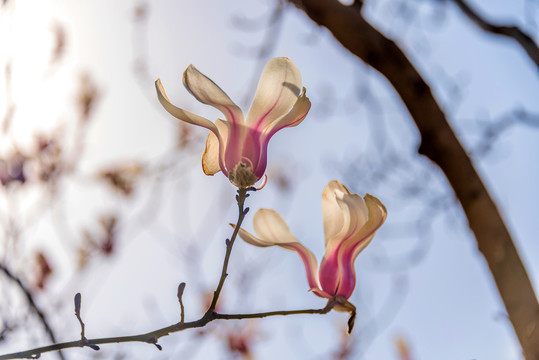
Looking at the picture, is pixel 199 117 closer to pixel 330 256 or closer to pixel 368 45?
pixel 330 256

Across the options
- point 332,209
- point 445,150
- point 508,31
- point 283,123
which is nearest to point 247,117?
point 283,123

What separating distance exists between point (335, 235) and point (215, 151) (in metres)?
0.18

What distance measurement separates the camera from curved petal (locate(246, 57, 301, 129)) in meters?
0.51

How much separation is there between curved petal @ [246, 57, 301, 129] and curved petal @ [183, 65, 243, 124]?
33 mm

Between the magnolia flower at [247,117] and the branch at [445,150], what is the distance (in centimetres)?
72

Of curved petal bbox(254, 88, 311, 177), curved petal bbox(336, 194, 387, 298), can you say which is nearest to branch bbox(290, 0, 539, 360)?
curved petal bbox(336, 194, 387, 298)

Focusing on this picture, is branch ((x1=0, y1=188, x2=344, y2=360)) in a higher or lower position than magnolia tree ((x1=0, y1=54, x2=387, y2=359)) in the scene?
lower

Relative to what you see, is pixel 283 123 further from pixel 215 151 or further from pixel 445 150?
pixel 445 150

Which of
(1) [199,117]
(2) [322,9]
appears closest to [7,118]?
(2) [322,9]

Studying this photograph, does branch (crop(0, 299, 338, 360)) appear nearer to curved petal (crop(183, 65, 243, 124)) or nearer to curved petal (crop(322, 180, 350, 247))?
curved petal (crop(322, 180, 350, 247))

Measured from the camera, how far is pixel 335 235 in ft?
2.00

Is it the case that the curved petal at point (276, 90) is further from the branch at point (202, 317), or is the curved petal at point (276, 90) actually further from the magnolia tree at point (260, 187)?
the branch at point (202, 317)

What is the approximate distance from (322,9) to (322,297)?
0.90m

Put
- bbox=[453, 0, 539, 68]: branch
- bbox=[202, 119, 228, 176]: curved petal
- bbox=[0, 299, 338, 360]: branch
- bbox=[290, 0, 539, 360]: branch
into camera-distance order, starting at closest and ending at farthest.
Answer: bbox=[0, 299, 338, 360]: branch → bbox=[202, 119, 228, 176]: curved petal → bbox=[290, 0, 539, 360]: branch → bbox=[453, 0, 539, 68]: branch
